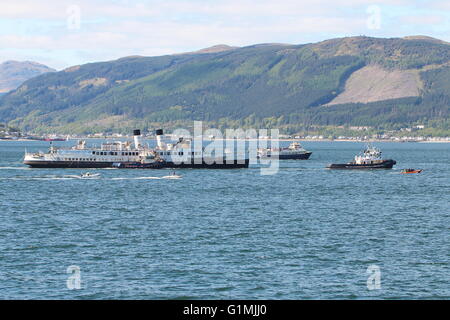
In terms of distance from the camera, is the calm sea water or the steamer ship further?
the steamer ship

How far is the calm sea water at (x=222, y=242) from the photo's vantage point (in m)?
42.8

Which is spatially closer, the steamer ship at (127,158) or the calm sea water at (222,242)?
the calm sea water at (222,242)

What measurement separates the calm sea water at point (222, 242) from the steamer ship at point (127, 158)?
51674 mm

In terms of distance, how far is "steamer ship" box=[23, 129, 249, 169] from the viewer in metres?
173

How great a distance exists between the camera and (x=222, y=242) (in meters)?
60.3

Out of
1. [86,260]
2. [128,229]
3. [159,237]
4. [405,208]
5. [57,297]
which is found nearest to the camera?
[57,297]

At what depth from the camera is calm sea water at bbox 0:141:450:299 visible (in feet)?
141

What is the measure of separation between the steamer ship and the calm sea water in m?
51.7

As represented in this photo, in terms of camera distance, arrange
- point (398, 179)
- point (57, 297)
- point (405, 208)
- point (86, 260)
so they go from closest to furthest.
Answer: point (57, 297) → point (86, 260) → point (405, 208) → point (398, 179)

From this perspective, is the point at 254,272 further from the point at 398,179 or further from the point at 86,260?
the point at 398,179

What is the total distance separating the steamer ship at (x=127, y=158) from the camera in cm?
17338
